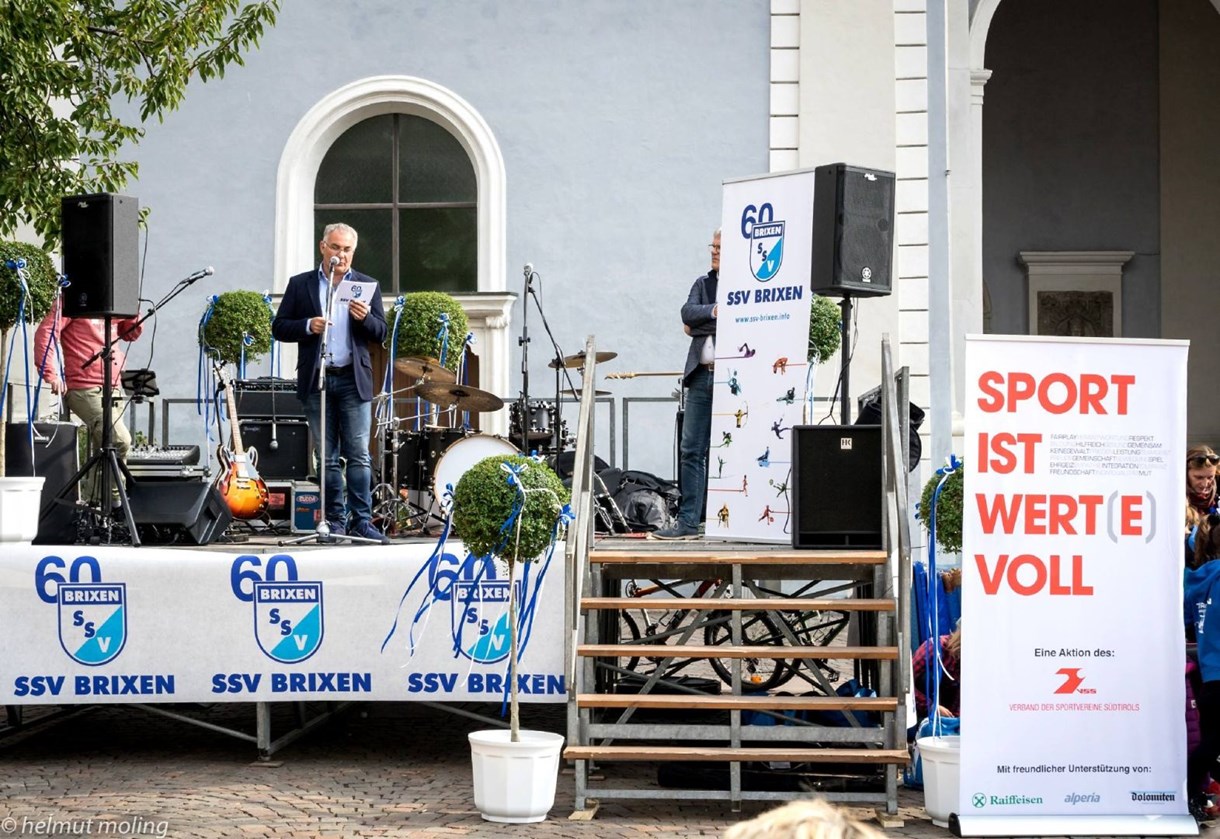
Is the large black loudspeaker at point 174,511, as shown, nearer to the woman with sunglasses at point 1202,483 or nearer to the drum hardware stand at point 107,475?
the drum hardware stand at point 107,475

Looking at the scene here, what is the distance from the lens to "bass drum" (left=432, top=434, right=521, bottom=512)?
11.7 m

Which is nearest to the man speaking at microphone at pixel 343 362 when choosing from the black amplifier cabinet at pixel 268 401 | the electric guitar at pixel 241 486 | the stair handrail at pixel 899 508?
the electric guitar at pixel 241 486

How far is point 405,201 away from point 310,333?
5747 millimetres

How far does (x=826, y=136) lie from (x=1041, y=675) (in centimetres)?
813

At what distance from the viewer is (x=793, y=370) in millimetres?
8734

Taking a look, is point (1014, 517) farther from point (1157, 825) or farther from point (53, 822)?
point (53, 822)

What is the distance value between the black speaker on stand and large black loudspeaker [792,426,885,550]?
1.06ft

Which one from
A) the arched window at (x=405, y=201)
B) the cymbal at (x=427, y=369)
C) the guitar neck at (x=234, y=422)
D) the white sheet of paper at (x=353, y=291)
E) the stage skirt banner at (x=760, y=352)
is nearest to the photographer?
the stage skirt banner at (x=760, y=352)

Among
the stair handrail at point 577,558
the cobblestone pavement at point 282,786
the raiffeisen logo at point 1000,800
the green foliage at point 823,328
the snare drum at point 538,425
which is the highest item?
the green foliage at point 823,328

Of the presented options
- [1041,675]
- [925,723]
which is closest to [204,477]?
[925,723]

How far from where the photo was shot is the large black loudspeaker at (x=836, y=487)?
8.24 m

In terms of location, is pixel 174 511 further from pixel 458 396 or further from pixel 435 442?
pixel 435 442

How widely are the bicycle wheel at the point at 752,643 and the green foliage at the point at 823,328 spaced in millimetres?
2021

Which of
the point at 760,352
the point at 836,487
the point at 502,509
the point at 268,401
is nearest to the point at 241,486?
the point at 268,401
